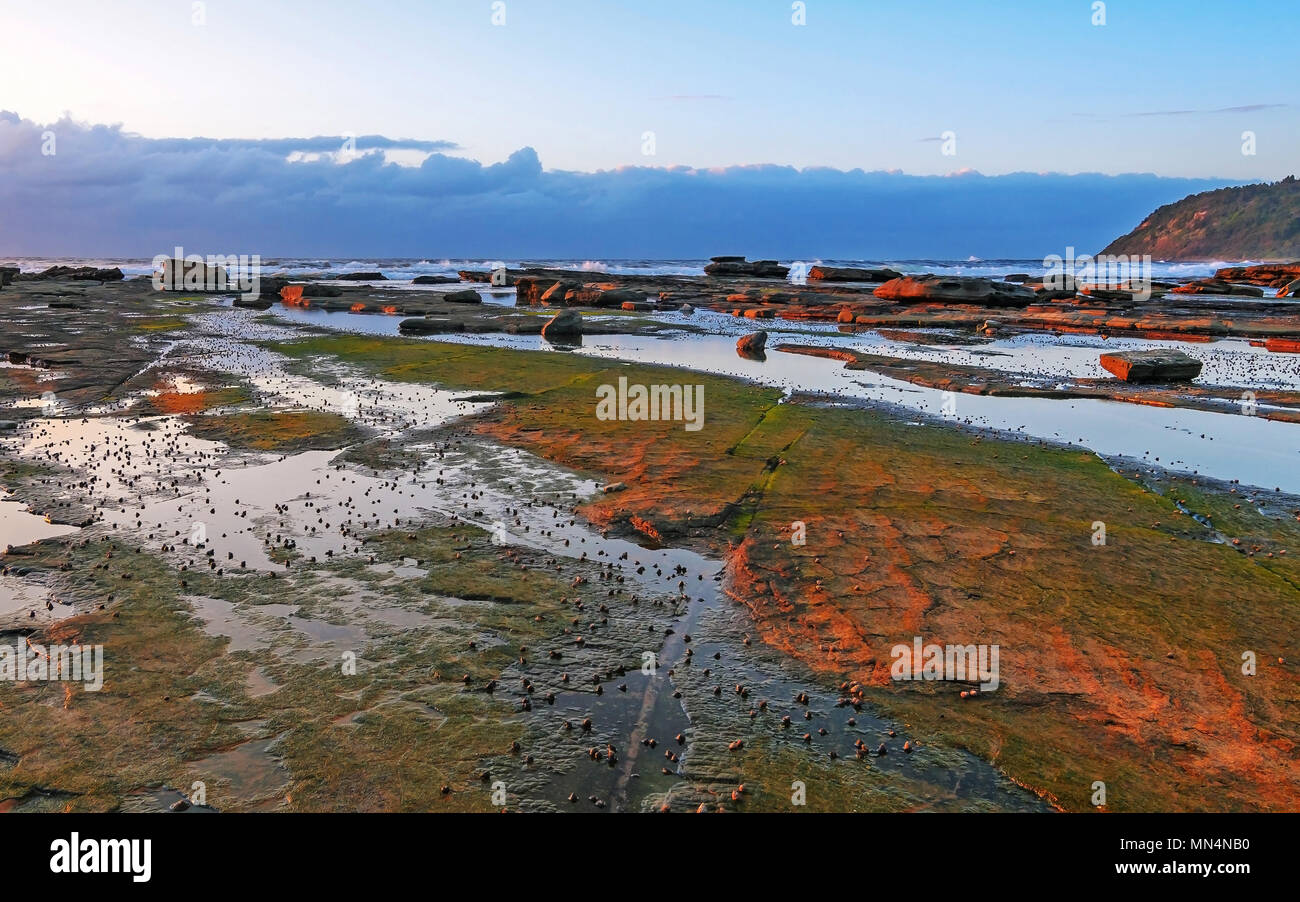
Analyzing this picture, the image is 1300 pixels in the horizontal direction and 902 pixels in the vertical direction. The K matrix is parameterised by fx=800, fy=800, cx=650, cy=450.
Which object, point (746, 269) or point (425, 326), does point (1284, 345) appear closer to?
point (425, 326)

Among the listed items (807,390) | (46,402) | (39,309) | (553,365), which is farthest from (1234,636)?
(39,309)

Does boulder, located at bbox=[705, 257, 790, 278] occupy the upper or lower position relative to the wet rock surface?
upper

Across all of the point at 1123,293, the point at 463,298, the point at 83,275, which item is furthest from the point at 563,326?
the point at 83,275

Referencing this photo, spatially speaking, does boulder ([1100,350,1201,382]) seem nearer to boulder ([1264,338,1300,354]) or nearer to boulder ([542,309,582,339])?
boulder ([1264,338,1300,354])

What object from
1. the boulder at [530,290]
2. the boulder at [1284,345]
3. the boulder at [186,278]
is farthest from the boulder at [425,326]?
the boulder at [186,278]

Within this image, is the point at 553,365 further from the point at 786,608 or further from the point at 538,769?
the point at 538,769

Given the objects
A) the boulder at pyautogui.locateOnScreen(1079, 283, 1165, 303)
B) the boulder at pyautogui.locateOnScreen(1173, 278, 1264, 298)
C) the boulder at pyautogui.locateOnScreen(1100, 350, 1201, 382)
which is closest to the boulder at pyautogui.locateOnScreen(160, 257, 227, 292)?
the boulder at pyautogui.locateOnScreen(1100, 350, 1201, 382)
